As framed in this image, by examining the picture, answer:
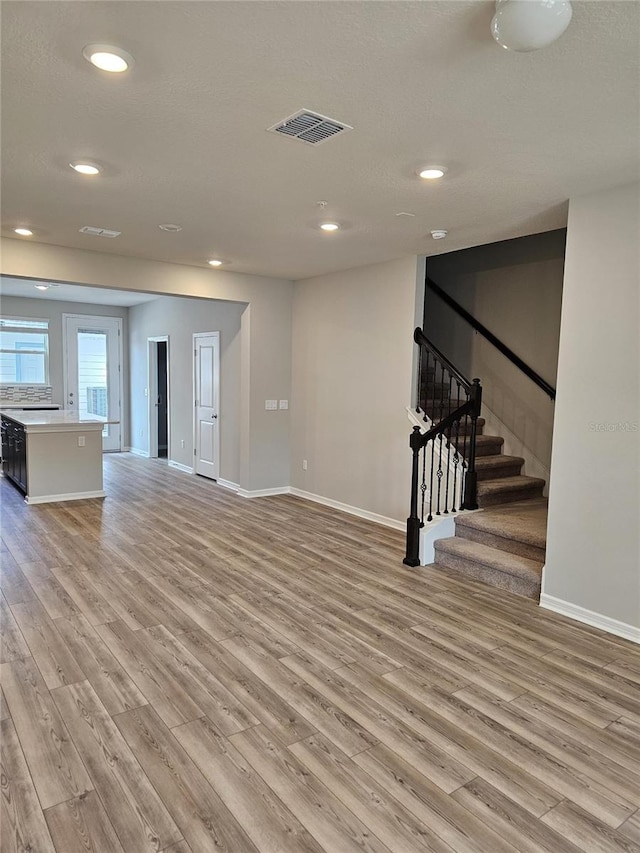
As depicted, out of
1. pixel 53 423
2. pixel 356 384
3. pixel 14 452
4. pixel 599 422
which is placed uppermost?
pixel 356 384

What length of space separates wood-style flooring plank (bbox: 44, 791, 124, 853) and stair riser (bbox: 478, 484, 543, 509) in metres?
3.85

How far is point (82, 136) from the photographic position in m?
2.77

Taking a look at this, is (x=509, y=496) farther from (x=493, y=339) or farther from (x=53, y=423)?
(x=53, y=423)

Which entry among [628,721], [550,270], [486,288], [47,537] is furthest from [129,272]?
[628,721]

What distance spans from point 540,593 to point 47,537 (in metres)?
4.25

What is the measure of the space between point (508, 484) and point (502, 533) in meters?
0.95

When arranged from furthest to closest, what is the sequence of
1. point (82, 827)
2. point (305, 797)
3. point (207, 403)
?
Result: point (207, 403) < point (305, 797) < point (82, 827)

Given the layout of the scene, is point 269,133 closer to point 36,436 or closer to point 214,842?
point 214,842

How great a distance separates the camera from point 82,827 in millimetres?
1819

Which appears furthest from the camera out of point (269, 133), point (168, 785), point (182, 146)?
point (182, 146)

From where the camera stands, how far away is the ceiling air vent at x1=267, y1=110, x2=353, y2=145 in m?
2.50

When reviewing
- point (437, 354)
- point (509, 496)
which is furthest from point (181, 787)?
point (437, 354)

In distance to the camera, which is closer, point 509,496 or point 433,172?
point 433,172

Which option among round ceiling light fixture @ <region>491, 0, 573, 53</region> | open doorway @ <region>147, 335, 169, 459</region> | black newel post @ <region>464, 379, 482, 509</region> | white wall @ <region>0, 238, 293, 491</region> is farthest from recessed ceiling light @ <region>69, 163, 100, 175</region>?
open doorway @ <region>147, 335, 169, 459</region>
